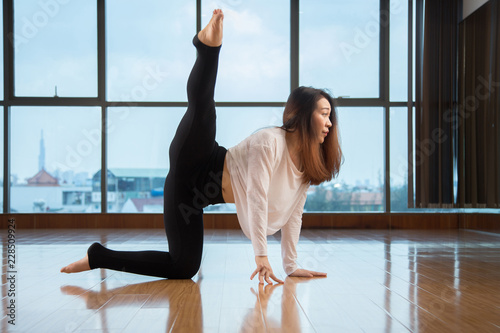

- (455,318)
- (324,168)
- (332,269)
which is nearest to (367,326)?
(455,318)

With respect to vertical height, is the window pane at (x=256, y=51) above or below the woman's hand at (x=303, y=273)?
above

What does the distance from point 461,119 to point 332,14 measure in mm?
1730

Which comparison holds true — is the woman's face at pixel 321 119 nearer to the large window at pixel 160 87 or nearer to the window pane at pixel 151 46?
the large window at pixel 160 87

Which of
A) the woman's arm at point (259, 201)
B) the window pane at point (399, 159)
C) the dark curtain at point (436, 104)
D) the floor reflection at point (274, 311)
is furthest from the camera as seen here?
the window pane at point (399, 159)

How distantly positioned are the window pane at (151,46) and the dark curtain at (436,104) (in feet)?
7.89

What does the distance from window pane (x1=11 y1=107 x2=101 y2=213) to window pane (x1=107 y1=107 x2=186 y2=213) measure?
175 millimetres

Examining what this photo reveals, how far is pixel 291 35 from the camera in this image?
4.90 m

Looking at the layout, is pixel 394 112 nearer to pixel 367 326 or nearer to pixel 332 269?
pixel 332 269

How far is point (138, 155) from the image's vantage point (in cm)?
488

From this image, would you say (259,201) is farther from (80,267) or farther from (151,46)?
(151,46)

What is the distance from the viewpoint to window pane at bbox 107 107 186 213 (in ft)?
16.0

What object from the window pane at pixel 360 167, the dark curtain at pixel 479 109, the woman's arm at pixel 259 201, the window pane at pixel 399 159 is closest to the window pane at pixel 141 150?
the window pane at pixel 360 167

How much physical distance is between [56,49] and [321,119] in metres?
4.05

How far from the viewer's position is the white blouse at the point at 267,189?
169 cm
